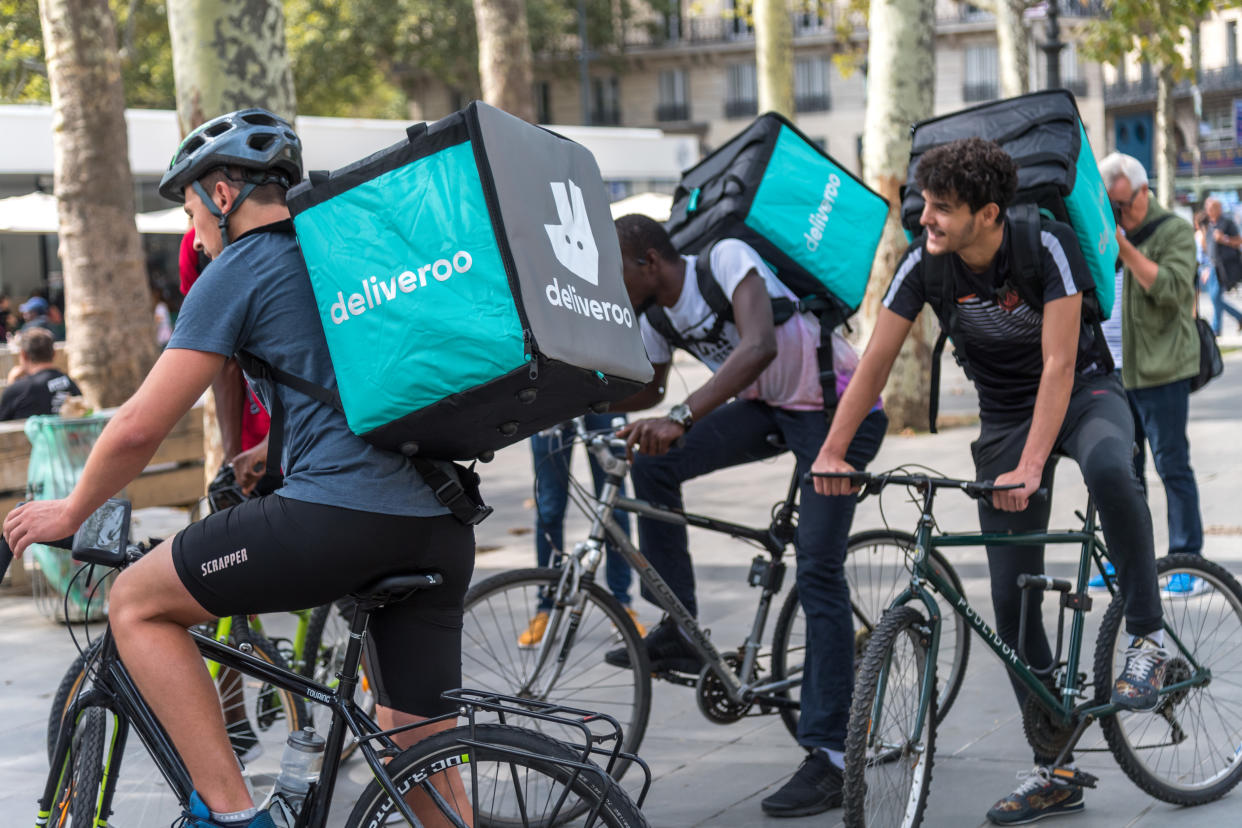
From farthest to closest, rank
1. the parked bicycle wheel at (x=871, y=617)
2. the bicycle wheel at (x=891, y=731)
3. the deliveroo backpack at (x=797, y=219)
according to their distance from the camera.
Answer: the deliveroo backpack at (x=797, y=219)
the parked bicycle wheel at (x=871, y=617)
the bicycle wheel at (x=891, y=731)

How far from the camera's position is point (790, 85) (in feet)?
66.7

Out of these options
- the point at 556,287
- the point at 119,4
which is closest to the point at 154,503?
the point at 556,287

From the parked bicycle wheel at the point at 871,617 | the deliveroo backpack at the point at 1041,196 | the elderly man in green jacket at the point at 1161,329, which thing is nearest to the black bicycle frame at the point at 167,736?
the parked bicycle wheel at the point at 871,617

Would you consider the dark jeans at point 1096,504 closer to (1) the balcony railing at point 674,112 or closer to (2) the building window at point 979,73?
(2) the building window at point 979,73

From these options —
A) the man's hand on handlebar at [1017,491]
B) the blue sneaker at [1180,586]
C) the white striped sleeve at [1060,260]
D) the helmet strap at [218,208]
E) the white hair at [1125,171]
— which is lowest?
the blue sneaker at [1180,586]

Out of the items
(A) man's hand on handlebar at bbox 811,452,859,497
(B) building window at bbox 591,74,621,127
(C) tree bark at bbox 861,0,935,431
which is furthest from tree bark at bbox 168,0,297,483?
(B) building window at bbox 591,74,621,127

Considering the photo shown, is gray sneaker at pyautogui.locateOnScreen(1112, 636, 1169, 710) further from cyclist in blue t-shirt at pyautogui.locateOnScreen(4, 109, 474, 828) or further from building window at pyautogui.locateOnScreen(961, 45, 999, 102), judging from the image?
building window at pyautogui.locateOnScreen(961, 45, 999, 102)

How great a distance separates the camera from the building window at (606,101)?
6016 cm

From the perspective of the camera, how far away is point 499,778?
2.91 m

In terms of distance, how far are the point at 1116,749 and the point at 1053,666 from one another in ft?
0.93

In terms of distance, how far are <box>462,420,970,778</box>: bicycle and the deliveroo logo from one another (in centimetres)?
141

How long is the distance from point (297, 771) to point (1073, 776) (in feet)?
7.42

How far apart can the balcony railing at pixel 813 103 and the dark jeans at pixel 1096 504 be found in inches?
2268

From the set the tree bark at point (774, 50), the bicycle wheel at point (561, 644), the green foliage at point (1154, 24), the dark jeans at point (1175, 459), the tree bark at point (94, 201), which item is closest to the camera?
the bicycle wheel at point (561, 644)
